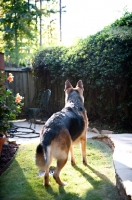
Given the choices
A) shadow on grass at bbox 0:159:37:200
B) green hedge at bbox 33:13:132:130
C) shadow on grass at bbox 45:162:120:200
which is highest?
green hedge at bbox 33:13:132:130

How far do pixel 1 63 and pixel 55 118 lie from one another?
1.79 meters

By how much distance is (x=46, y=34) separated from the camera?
1527 cm

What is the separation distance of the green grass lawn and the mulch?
0.07 metres

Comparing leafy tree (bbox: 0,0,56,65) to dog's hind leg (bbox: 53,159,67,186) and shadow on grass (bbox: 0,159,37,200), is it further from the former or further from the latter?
dog's hind leg (bbox: 53,159,67,186)

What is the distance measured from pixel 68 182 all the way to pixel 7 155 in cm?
140

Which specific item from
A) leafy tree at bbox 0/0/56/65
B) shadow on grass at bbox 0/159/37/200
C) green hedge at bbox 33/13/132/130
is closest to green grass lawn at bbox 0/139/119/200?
shadow on grass at bbox 0/159/37/200

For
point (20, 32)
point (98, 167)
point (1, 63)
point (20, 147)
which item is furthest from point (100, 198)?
point (20, 32)

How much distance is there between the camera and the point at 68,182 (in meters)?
2.70

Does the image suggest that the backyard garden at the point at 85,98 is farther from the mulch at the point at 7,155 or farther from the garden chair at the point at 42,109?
the garden chair at the point at 42,109

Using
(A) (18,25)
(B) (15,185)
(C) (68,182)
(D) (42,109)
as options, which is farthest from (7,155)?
(A) (18,25)

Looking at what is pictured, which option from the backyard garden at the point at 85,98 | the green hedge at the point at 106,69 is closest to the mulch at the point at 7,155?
the backyard garden at the point at 85,98

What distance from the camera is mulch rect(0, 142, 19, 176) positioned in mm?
3201

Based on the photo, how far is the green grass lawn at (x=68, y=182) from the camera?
2.34 m

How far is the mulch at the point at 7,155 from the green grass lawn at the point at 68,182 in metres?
Result: 0.07
